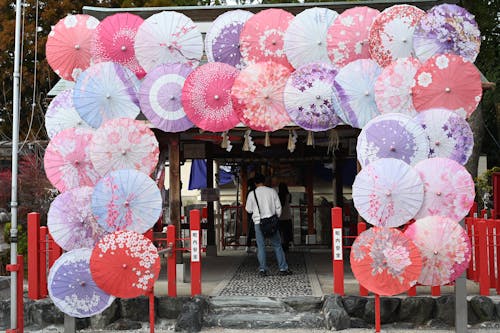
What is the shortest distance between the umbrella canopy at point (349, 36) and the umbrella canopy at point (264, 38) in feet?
2.22

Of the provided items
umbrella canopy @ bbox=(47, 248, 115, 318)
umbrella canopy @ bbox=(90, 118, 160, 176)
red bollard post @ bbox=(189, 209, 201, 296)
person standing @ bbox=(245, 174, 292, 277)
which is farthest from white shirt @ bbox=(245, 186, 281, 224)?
umbrella canopy @ bbox=(47, 248, 115, 318)

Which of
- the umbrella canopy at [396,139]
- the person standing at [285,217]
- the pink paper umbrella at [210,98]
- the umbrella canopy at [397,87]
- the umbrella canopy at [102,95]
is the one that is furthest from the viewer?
the person standing at [285,217]

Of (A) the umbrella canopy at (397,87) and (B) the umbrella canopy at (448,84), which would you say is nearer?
(B) the umbrella canopy at (448,84)

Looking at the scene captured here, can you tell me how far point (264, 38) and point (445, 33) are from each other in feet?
8.01

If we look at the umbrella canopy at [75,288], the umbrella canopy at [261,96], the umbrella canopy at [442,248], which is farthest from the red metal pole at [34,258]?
the umbrella canopy at [442,248]

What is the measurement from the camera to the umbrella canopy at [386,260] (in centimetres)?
739

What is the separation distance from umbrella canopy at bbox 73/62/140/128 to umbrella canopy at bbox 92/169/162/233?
102 cm

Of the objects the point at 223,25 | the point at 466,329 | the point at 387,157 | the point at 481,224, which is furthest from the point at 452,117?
the point at 223,25

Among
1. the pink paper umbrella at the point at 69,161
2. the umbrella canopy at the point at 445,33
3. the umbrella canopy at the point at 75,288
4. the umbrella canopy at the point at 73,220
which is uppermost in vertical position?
the umbrella canopy at the point at 445,33

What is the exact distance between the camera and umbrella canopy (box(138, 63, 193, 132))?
28.0 ft

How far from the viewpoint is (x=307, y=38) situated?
28.0ft

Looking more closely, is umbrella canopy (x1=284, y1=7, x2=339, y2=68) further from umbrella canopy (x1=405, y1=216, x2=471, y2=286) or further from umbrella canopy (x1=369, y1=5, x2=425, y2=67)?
umbrella canopy (x1=405, y1=216, x2=471, y2=286)

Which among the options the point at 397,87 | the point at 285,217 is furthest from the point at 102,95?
the point at 285,217

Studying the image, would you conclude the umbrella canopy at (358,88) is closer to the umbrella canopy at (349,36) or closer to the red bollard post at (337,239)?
the umbrella canopy at (349,36)
